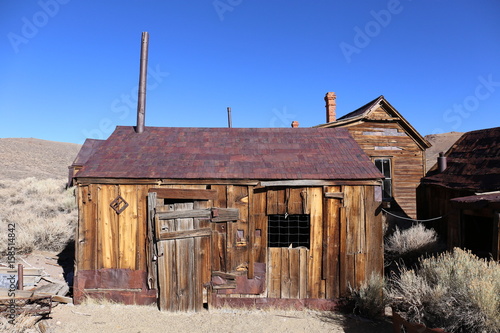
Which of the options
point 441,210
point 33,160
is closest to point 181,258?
point 441,210

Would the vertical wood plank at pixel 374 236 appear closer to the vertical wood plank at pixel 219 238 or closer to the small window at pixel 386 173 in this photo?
the vertical wood plank at pixel 219 238

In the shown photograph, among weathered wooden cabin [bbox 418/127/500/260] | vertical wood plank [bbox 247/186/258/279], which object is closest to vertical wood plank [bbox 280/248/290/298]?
vertical wood plank [bbox 247/186/258/279]

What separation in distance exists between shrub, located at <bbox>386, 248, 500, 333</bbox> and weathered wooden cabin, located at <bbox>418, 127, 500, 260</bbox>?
3.78 ft

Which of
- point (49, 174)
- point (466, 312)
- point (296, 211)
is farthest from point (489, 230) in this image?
point (49, 174)

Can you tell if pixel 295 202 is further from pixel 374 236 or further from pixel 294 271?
pixel 374 236

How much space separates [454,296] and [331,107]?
36.6ft

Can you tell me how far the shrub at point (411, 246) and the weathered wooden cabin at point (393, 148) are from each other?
4.35m

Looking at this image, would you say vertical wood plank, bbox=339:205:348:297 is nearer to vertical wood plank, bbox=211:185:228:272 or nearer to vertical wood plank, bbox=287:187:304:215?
vertical wood plank, bbox=287:187:304:215

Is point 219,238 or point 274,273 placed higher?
point 219,238

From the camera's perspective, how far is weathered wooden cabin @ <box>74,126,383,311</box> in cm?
665

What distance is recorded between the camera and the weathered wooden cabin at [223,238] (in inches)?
262

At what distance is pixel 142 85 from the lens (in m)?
9.13

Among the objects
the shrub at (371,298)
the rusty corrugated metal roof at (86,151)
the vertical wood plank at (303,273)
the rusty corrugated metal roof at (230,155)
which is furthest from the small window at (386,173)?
the rusty corrugated metal roof at (86,151)

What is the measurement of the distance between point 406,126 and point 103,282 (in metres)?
12.7
